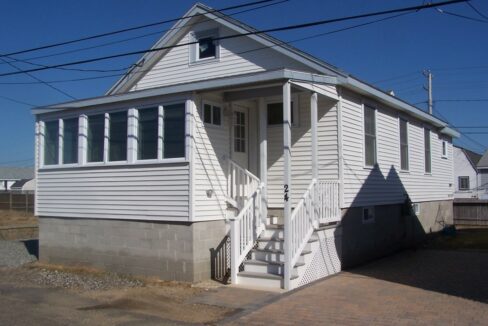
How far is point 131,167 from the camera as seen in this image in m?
12.2

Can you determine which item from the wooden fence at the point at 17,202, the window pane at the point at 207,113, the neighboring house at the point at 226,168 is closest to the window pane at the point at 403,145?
the neighboring house at the point at 226,168

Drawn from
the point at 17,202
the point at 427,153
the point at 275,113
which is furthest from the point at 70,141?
the point at 17,202

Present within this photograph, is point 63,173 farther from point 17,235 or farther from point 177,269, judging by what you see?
point 17,235

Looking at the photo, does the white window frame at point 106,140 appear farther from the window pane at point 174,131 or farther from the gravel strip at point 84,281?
the gravel strip at point 84,281

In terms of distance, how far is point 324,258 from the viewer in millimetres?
11398

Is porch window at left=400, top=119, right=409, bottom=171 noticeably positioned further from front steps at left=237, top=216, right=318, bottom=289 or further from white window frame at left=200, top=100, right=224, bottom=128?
white window frame at left=200, top=100, right=224, bottom=128

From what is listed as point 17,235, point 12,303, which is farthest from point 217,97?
point 17,235

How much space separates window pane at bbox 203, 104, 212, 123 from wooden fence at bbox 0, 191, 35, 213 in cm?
2708

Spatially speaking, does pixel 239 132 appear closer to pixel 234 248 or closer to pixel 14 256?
pixel 234 248

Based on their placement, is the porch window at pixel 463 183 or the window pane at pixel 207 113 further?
the porch window at pixel 463 183

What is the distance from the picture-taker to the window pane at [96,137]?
1296cm

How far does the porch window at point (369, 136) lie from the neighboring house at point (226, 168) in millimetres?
40

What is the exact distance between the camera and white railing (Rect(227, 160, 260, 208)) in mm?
12058

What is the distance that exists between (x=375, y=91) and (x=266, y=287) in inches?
245
